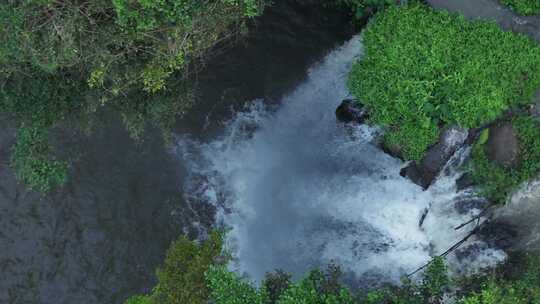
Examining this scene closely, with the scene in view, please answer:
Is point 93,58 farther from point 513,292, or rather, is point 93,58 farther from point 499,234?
point 499,234

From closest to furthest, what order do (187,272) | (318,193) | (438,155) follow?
(187,272)
(438,155)
(318,193)

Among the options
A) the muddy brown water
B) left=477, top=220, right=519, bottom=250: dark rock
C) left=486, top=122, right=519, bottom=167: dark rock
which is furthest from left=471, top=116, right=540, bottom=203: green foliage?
the muddy brown water

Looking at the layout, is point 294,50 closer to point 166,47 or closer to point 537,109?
point 166,47

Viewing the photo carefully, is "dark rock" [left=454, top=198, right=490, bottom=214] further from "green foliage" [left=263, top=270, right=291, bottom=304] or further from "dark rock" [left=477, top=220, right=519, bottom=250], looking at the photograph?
"green foliage" [left=263, top=270, right=291, bottom=304]

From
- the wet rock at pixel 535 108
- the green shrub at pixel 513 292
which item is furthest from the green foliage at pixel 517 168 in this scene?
the green shrub at pixel 513 292

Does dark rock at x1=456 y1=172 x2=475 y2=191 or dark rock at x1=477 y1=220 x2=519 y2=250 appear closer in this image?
dark rock at x1=477 y1=220 x2=519 y2=250

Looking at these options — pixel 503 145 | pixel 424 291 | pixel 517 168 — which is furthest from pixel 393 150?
pixel 424 291
